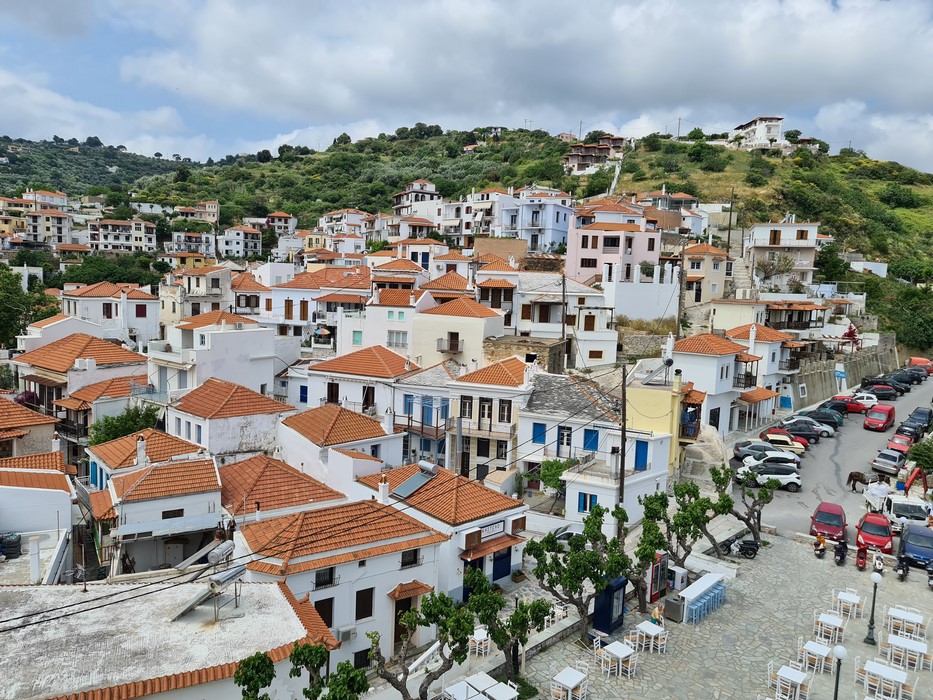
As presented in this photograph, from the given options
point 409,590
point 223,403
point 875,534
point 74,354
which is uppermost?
point 74,354

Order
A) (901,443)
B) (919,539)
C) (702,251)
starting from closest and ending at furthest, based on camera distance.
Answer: (919,539) → (901,443) → (702,251)

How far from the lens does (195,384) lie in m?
33.5

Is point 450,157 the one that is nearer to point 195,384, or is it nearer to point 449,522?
point 195,384

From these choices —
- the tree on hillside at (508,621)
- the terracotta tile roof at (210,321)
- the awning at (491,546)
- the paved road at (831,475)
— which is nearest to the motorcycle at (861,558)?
the paved road at (831,475)

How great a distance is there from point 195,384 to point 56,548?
49.4 feet

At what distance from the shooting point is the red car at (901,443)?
34141 millimetres

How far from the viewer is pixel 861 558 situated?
22609 mm

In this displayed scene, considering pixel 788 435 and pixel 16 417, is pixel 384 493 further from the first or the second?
pixel 788 435

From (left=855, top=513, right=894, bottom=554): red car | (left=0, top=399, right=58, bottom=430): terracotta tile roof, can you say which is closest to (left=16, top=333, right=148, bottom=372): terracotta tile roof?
(left=0, top=399, right=58, bottom=430): terracotta tile roof

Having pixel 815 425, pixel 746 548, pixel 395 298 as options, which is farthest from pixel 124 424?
pixel 815 425

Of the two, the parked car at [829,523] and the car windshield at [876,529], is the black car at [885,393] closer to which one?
the parked car at [829,523]

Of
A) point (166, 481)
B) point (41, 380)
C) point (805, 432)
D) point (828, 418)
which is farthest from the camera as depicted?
point (828, 418)

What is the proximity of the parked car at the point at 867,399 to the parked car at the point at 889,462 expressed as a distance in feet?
39.1

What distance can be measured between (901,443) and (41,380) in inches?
1812
